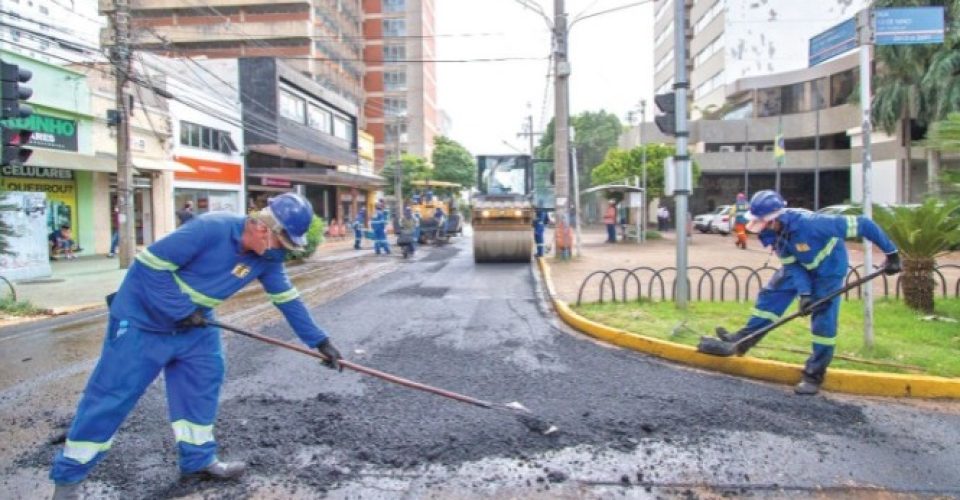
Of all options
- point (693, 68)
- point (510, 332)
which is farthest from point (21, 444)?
point (693, 68)

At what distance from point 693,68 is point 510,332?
5573cm

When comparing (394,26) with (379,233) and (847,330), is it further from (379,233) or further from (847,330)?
(847,330)

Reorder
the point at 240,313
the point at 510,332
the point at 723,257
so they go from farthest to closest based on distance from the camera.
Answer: the point at 723,257 < the point at 240,313 < the point at 510,332

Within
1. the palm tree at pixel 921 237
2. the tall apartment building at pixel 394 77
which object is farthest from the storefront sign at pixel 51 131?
the tall apartment building at pixel 394 77

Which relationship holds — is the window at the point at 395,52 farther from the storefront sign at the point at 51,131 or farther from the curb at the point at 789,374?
the curb at the point at 789,374

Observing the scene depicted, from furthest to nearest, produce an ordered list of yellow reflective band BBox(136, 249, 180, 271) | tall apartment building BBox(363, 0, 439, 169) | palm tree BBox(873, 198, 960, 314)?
tall apartment building BBox(363, 0, 439, 169), palm tree BBox(873, 198, 960, 314), yellow reflective band BBox(136, 249, 180, 271)

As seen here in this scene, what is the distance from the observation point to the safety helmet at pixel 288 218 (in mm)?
3746

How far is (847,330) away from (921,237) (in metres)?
1.70

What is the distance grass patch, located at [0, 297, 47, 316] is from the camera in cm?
1048

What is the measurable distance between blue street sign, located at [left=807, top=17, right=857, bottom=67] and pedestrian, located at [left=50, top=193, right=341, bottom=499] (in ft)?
17.8

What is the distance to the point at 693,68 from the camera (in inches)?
2306

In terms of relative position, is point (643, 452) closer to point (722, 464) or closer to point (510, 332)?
point (722, 464)

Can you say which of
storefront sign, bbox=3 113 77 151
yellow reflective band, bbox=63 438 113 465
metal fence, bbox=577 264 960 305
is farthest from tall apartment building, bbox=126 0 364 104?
yellow reflective band, bbox=63 438 113 465

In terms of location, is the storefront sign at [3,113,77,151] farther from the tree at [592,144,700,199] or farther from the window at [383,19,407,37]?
the window at [383,19,407,37]
